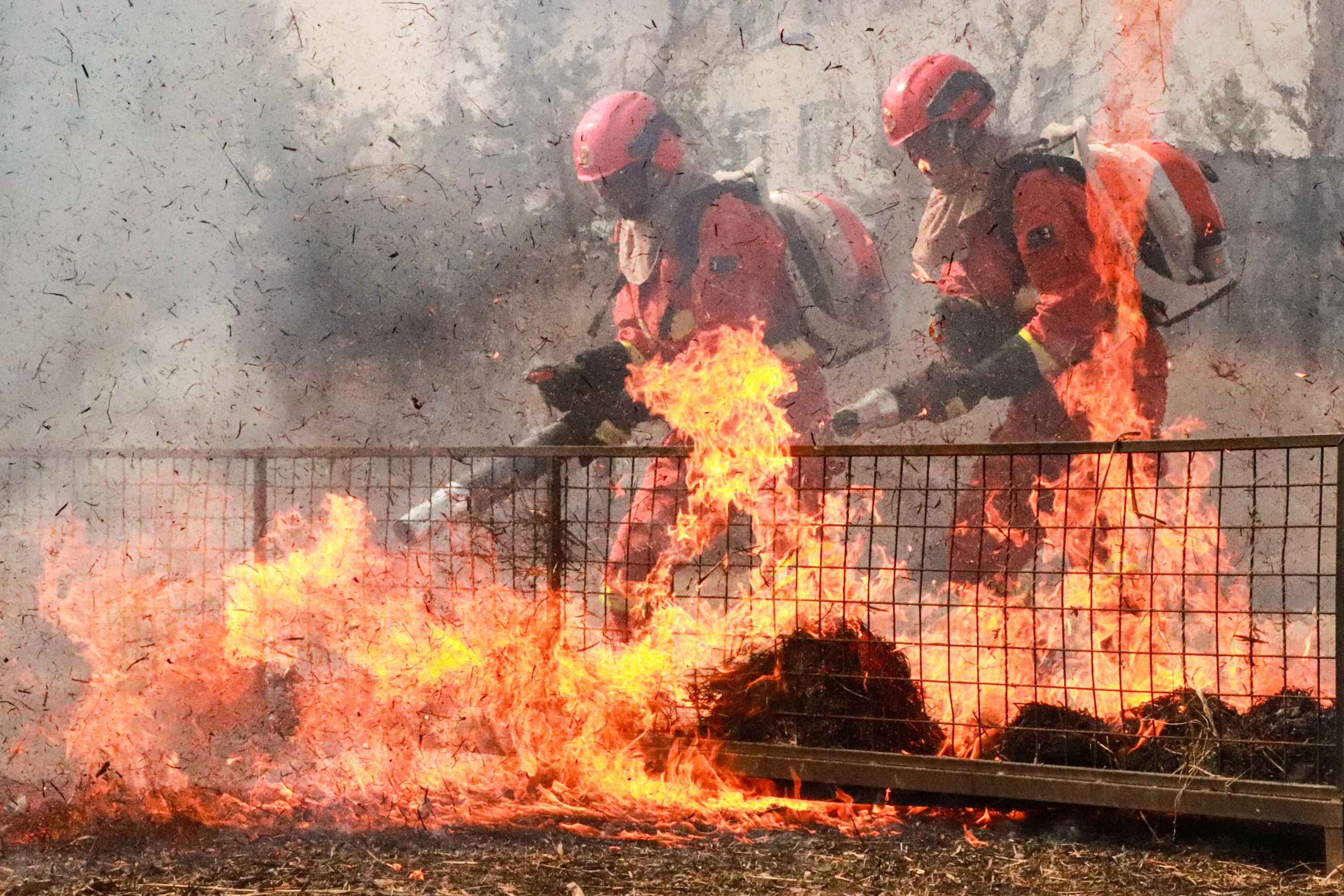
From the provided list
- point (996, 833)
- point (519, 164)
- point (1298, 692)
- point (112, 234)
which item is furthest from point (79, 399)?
point (1298, 692)

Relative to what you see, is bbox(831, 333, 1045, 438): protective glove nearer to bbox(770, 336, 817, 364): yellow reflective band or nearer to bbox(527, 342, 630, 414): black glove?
bbox(770, 336, 817, 364): yellow reflective band

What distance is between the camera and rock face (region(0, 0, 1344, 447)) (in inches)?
199

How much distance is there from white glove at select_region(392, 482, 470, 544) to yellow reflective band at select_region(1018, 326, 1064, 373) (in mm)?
2669

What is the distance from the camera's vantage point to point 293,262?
543 cm

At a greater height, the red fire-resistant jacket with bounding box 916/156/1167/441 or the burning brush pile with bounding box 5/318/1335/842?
the red fire-resistant jacket with bounding box 916/156/1167/441

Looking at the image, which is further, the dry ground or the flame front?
the flame front

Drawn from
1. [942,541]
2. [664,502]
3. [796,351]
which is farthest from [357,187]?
[942,541]

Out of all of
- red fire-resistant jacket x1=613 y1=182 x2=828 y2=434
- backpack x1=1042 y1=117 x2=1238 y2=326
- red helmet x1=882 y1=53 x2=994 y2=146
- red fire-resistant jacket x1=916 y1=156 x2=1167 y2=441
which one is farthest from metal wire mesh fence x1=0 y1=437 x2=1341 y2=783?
red helmet x1=882 y1=53 x2=994 y2=146

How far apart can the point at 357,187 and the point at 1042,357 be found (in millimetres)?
3341

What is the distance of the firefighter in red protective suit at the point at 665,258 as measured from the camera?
17.0 ft

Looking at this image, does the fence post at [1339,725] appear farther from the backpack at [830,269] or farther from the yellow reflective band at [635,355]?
the yellow reflective band at [635,355]

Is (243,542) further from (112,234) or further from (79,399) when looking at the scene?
(112,234)

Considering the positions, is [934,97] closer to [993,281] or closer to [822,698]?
[993,281]

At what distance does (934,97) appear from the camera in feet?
16.3
